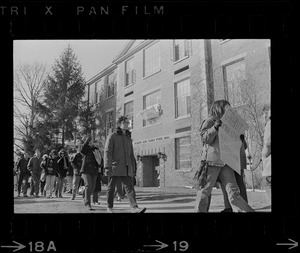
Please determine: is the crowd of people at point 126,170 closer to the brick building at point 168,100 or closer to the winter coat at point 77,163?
the brick building at point 168,100

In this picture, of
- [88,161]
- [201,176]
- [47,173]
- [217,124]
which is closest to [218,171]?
[201,176]

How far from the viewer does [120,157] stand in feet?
11.7

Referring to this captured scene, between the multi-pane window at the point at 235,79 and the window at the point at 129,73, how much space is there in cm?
83

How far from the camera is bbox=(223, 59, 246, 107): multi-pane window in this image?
3449mm

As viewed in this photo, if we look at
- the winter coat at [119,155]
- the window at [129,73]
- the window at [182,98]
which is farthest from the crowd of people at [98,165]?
the window at [182,98]

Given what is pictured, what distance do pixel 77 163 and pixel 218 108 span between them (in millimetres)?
1707

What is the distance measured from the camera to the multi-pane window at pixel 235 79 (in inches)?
136

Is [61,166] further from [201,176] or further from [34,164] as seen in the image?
[201,176]

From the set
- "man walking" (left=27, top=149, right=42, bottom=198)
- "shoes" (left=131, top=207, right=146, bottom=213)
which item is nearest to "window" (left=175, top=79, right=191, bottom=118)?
"shoes" (left=131, top=207, right=146, bottom=213)
